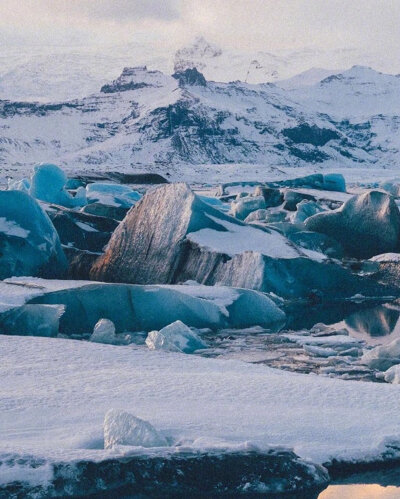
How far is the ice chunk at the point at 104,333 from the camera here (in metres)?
5.72

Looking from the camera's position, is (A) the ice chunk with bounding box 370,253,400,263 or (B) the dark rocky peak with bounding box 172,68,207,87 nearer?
(A) the ice chunk with bounding box 370,253,400,263

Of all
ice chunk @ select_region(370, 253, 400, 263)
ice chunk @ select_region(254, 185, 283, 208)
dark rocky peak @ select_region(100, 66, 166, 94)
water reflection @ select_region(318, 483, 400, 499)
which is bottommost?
dark rocky peak @ select_region(100, 66, 166, 94)

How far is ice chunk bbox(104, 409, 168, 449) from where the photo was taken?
281 cm

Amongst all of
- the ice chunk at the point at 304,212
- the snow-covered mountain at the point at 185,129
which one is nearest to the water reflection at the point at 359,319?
the ice chunk at the point at 304,212

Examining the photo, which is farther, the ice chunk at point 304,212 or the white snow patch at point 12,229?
the ice chunk at point 304,212

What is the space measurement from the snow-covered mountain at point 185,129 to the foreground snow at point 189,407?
270ft

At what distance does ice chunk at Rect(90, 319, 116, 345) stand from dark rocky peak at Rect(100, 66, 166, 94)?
407ft

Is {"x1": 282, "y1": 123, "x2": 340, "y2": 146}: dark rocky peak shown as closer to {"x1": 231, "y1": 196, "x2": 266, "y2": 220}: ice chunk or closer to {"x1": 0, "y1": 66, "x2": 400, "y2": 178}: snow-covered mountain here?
{"x1": 0, "y1": 66, "x2": 400, "y2": 178}: snow-covered mountain

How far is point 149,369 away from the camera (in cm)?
422

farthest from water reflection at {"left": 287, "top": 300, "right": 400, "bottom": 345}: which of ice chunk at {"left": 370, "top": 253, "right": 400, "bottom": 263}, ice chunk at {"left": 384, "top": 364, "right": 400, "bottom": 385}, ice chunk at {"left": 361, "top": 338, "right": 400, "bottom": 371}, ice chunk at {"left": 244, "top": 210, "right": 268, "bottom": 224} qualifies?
ice chunk at {"left": 244, "top": 210, "right": 268, "bottom": 224}

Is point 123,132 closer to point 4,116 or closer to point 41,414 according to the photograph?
point 4,116

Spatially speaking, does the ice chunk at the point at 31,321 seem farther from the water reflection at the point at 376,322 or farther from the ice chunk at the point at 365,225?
the ice chunk at the point at 365,225

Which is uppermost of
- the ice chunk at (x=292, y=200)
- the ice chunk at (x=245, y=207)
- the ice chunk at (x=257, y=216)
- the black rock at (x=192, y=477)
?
the black rock at (x=192, y=477)

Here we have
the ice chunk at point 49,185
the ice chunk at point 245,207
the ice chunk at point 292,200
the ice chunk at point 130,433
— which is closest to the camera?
the ice chunk at point 130,433
